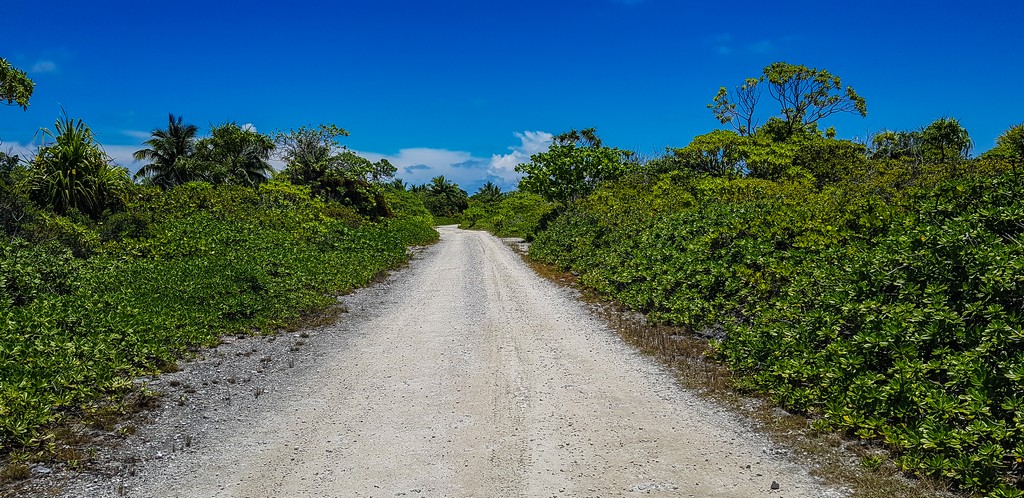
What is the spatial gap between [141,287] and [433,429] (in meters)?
7.47

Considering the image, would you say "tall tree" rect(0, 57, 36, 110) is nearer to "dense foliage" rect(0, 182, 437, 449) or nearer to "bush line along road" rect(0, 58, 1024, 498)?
"bush line along road" rect(0, 58, 1024, 498)

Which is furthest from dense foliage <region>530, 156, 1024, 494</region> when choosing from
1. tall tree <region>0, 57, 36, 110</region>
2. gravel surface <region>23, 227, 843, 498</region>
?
tall tree <region>0, 57, 36, 110</region>

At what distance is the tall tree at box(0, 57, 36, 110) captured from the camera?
37.6 feet

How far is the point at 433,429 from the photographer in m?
5.86

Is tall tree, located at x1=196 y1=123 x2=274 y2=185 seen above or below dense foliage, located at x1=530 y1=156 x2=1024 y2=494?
above

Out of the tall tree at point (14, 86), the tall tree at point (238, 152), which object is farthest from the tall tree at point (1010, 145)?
the tall tree at point (238, 152)

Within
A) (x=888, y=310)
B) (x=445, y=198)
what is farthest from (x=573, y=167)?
(x=445, y=198)

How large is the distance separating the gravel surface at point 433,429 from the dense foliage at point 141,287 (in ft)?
2.14

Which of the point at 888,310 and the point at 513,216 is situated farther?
the point at 513,216

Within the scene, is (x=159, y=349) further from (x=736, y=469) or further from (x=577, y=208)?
(x=577, y=208)

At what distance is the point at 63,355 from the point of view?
254 inches

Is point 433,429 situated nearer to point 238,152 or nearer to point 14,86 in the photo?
point 14,86

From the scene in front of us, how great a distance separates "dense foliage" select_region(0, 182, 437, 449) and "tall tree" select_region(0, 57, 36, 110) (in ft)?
9.65

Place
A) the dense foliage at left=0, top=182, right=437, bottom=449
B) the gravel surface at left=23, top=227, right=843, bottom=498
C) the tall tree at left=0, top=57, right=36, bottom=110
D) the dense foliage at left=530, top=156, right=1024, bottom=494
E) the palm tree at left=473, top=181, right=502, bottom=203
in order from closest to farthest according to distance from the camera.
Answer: the dense foliage at left=530, top=156, right=1024, bottom=494
the gravel surface at left=23, top=227, right=843, bottom=498
the dense foliage at left=0, top=182, right=437, bottom=449
the tall tree at left=0, top=57, right=36, bottom=110
the palm tree at left=473, top=181, right=502, bottom=203
